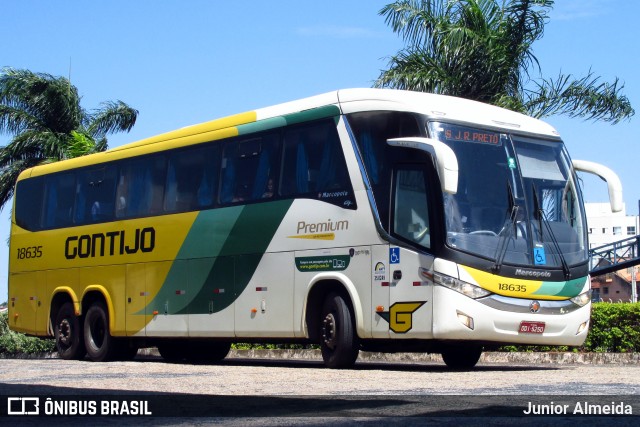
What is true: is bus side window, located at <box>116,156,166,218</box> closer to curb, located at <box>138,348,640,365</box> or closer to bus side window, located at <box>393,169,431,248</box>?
curb, located at <box>138,348,640,365</box>

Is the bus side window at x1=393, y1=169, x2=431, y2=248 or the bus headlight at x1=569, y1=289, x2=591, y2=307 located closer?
the bus side window at x1=393, y1=169, x2=431, y2=248

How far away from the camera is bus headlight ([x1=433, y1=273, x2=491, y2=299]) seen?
14.3 metres

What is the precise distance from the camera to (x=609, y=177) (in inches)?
646

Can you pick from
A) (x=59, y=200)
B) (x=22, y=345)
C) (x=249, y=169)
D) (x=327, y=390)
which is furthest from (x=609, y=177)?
(x=22, y=345)

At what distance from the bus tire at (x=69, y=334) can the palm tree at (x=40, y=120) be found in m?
18.3

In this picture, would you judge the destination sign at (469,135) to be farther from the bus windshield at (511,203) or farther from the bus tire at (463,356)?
the bus tire at (463,356)

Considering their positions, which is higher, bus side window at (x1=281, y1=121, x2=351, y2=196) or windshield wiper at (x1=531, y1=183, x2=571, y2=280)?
bus side window at (x1=281, y1=121, x2=351, y2=196)

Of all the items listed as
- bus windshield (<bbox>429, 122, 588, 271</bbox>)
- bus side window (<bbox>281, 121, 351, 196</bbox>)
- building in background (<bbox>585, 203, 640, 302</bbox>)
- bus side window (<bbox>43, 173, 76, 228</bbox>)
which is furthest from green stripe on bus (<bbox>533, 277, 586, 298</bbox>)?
building in background (<bbox>585, 203, 640, 302</bbox>)

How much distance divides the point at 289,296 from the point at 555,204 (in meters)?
4.00

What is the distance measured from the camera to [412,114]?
14.9 metres

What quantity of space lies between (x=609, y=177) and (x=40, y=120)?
91.3 feet

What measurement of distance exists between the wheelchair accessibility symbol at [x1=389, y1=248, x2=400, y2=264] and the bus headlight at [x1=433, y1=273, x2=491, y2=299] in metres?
0.67

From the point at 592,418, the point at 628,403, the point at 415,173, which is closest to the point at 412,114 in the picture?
the point at 415,173

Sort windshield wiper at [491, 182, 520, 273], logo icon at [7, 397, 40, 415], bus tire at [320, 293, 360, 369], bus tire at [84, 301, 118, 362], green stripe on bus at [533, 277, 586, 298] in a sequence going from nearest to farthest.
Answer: logo icon at [7, 397, 40, 415]
windshield wiper at [491, 182, 520, 273]
green stripe on bus at [533, 277, 586, 298]
bus tire at [320, 293, 360, 369]
bus tire at [84, 301, 118, 362]
